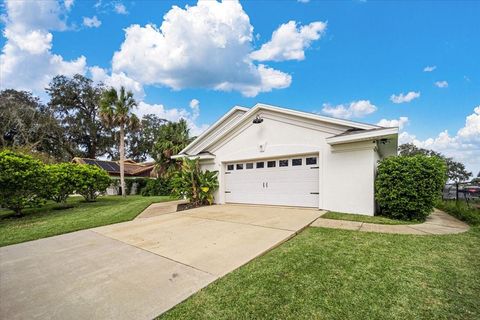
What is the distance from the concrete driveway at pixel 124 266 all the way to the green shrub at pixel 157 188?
15.1 meters

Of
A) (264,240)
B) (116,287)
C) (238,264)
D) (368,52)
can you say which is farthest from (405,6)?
(116,287)

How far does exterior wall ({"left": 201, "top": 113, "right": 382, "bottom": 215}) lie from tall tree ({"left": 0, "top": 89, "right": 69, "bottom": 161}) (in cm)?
2045

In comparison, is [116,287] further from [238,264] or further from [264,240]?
[264,240]

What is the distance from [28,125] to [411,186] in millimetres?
32444

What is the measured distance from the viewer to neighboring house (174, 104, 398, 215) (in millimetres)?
7184

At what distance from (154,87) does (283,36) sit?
34.0 feet

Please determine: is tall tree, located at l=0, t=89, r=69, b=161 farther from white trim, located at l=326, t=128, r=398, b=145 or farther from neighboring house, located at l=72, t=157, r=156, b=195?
white trim, located at l=326, t=128, r=398, b=145

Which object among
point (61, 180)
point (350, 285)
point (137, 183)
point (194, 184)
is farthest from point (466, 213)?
point (137, 183)

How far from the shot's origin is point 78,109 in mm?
29594

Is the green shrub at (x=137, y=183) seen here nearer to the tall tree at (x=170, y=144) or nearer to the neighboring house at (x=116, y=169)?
the neighboring house at (x=116, y=169)

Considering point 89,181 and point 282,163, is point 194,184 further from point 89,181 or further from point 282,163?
point 89,181

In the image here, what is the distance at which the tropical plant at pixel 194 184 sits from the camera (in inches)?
413

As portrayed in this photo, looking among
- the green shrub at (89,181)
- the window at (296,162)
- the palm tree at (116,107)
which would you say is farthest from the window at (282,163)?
the palm tree at (116,107)

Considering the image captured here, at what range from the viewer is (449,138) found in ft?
60.9
